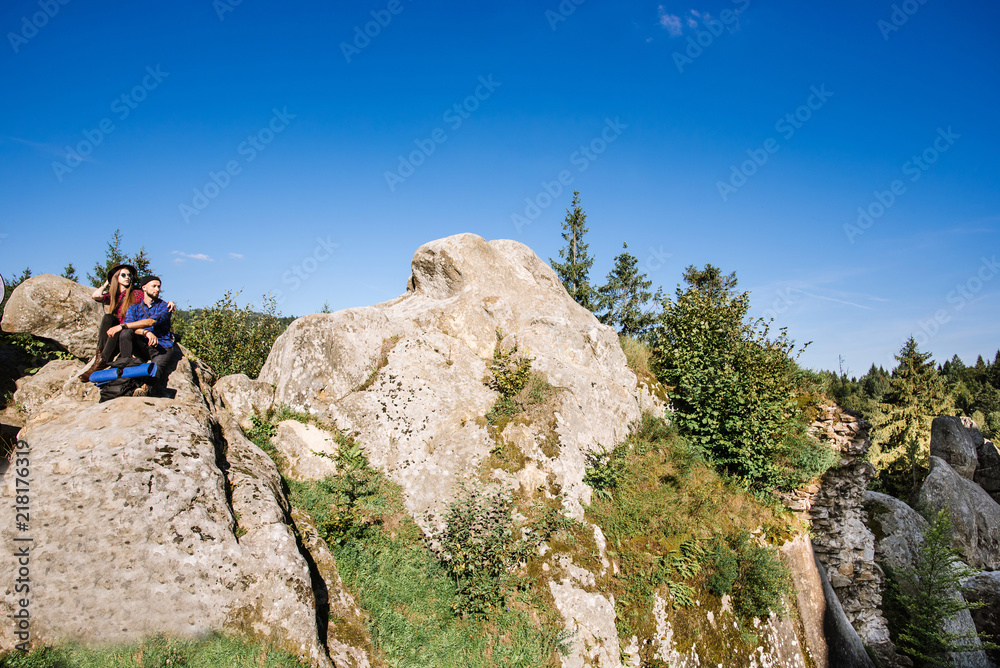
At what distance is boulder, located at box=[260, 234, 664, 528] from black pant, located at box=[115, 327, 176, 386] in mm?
2619

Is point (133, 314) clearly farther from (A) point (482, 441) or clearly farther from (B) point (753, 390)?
(B) point (753, 390)

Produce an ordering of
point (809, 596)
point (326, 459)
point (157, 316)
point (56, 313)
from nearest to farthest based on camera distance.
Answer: point (157, 316) < point (56, 313) < point (326, 459) < point (809, 596)

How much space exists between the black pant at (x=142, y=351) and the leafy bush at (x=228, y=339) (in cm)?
381

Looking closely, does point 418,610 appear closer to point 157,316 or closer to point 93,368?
point 157,316

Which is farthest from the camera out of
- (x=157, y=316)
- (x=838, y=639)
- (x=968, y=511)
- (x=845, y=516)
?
(x=968, y=511)

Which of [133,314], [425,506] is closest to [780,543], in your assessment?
[425,506]

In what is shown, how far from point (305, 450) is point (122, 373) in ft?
11.9

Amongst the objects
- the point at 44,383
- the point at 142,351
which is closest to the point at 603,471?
the point at 142,351

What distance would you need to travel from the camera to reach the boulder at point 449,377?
399 inches

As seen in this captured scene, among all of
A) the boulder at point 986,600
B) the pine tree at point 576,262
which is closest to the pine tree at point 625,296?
the pine tree at point 576,262

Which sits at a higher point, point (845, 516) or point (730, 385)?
point (730, 385)

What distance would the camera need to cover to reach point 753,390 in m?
12.3

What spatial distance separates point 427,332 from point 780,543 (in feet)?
35.0

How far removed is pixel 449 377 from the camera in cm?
1166
